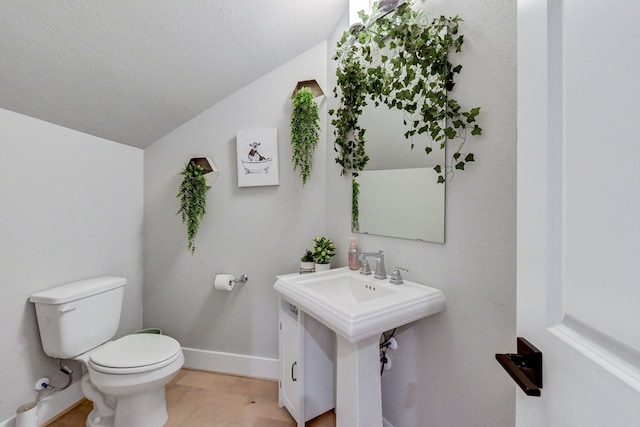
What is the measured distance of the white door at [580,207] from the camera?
1.01 feet

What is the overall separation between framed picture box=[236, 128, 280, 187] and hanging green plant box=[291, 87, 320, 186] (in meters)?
0.16

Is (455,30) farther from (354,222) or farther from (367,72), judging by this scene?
(354,222)

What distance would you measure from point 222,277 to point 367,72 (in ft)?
5.37

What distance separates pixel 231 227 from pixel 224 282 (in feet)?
1.33

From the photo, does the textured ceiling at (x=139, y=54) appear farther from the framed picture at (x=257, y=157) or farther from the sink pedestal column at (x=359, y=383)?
the sink pedestal column at (x=359, y=383)

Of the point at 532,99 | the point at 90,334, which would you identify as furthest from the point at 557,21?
the point at 90,334

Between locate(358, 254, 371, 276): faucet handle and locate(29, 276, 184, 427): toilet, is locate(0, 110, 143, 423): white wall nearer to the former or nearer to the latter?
locate(29, 276, 184, 427): toilet

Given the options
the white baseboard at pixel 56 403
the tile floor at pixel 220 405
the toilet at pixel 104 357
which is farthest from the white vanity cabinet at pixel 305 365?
the white baseboard at pixel 56 403

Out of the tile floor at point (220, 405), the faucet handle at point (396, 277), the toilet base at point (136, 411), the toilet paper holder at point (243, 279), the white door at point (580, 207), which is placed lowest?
the tile floor at point (220, 405)

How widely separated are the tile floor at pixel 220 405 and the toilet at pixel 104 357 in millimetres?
147

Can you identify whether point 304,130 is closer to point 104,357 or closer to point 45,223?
point 45,223

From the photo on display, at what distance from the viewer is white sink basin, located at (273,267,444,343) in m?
0.93

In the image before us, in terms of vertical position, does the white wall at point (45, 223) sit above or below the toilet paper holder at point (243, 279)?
above

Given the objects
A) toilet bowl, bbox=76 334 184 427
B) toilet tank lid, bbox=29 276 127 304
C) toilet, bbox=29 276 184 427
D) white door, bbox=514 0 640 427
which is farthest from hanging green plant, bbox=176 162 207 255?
white door, bbox=514 0 640 427
